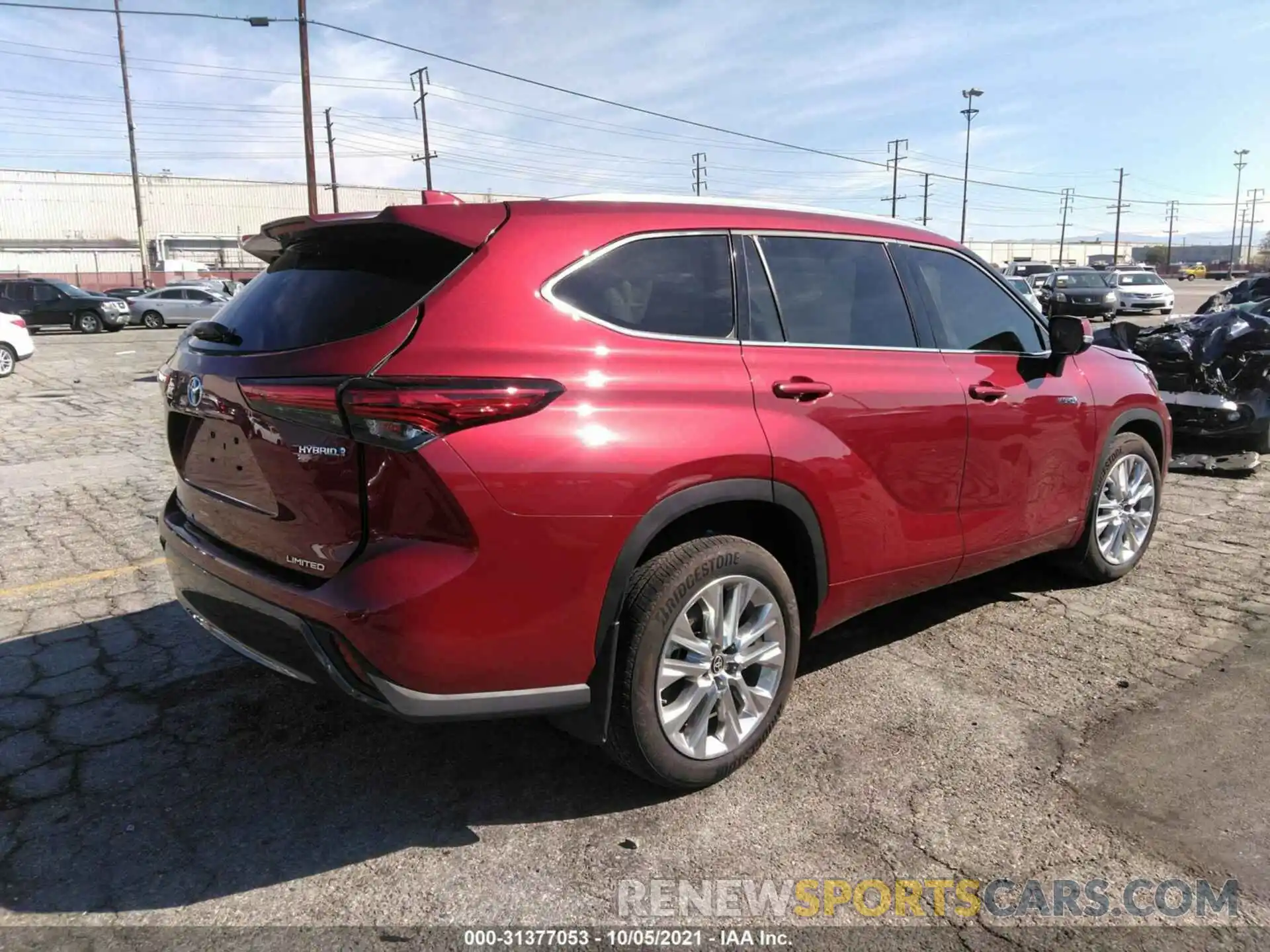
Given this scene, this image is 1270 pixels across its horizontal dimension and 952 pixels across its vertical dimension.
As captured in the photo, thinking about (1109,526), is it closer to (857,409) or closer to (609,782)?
(857,409)

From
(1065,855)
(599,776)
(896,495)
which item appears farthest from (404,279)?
(1065,855)

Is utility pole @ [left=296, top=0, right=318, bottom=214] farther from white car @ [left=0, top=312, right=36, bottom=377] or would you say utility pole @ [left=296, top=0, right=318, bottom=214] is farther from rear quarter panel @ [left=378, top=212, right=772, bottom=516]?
rear quarter panel @ [left=378, top=212, right=772, bottom=516]

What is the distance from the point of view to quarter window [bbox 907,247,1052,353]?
A: 12.3ft

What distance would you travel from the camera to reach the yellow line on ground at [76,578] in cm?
462

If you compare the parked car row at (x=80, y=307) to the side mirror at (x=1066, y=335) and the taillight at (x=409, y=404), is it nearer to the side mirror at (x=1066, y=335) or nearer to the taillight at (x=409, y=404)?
the side mirror at (x=1066, y=335)

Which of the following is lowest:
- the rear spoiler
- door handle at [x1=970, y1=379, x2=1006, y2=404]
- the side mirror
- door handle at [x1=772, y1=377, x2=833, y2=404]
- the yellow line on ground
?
the yellow line on ground

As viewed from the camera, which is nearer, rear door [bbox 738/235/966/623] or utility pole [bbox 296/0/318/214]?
rear door [bbox 738/235/966/623]

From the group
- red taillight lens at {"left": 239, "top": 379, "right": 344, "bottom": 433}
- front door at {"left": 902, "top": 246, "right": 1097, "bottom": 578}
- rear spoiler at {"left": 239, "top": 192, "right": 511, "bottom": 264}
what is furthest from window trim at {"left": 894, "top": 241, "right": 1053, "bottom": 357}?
red taillight lens at {"left": 239, "top": 379, "right": 344, "bottom": 433}

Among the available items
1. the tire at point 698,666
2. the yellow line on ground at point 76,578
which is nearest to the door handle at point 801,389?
the tire at point 698,666

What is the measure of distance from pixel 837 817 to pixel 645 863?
2.06ft

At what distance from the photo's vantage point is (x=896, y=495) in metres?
3.36

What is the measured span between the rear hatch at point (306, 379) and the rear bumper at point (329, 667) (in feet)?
0.47

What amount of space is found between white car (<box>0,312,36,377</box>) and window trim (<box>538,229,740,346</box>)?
15887mm

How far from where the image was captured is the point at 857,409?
318 cm
